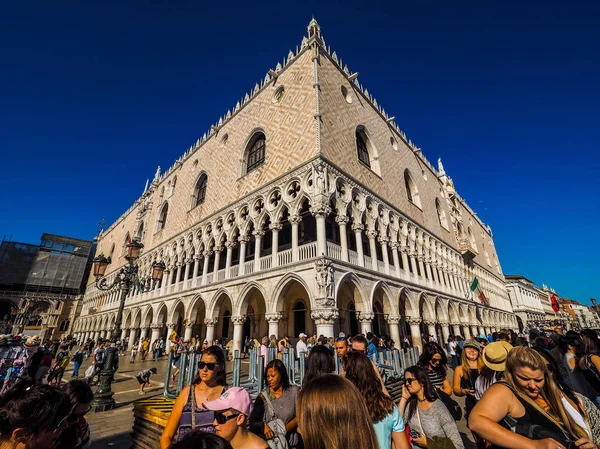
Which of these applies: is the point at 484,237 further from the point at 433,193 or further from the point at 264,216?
the point at 264,216

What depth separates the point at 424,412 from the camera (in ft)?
7.21

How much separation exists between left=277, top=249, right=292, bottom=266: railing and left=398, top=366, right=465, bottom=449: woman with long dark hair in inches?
358

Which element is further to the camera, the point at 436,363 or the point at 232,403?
the point at 436,363

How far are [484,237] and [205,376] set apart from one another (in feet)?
139

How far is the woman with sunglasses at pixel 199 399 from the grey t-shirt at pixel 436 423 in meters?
1.57

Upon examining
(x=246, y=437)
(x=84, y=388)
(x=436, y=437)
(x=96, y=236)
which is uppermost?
(x=96, y=236)

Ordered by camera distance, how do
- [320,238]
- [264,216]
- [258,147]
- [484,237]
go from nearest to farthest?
[320,238] < [264,216] < [258,147] < [484,237]

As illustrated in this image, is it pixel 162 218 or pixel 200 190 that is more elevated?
pixel 200 190

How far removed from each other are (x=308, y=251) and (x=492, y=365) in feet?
28.0

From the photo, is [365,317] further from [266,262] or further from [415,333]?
[266,262]

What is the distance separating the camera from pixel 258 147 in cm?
1648

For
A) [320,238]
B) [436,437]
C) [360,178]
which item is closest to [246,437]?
[436,437]

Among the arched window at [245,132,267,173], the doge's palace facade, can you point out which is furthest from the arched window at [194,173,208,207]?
the arched window at [245,132,267,173]

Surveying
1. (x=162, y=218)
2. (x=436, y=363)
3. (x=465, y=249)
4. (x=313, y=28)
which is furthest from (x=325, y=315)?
(x=162, y=218)
